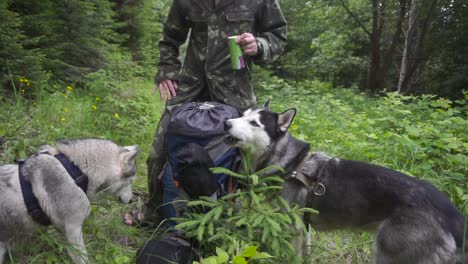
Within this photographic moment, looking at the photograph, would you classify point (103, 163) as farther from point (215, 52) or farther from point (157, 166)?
point (215, 52)

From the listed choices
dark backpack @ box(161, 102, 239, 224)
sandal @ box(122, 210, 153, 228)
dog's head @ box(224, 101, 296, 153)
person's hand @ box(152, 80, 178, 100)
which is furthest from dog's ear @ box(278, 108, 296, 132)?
sandal @ box(122, 210, 153, 228)

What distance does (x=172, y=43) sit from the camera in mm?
3488

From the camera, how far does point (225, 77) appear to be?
121 inches

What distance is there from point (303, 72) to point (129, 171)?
15111 mm

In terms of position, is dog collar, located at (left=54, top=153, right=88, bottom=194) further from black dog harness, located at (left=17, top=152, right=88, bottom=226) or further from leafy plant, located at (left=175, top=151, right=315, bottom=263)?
leafy plant, located at (left=175, top=151, right=315, bottom=263)

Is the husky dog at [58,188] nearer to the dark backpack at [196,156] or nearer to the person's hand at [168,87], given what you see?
the dark backpack at [196,156]

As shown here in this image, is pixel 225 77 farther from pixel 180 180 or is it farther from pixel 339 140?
pixel 339 140

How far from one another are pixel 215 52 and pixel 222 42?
0.10 m

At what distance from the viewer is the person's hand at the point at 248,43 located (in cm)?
273

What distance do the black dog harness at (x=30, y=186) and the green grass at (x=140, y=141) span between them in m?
0.16

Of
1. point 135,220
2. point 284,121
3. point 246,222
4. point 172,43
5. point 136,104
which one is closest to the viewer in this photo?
point 246,222

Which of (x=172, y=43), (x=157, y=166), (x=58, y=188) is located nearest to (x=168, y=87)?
(x=172, y=43)

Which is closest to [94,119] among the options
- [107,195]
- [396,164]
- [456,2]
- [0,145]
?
[0,145]

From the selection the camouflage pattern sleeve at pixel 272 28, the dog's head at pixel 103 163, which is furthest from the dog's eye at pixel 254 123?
the dog's head at pixel 103 163
